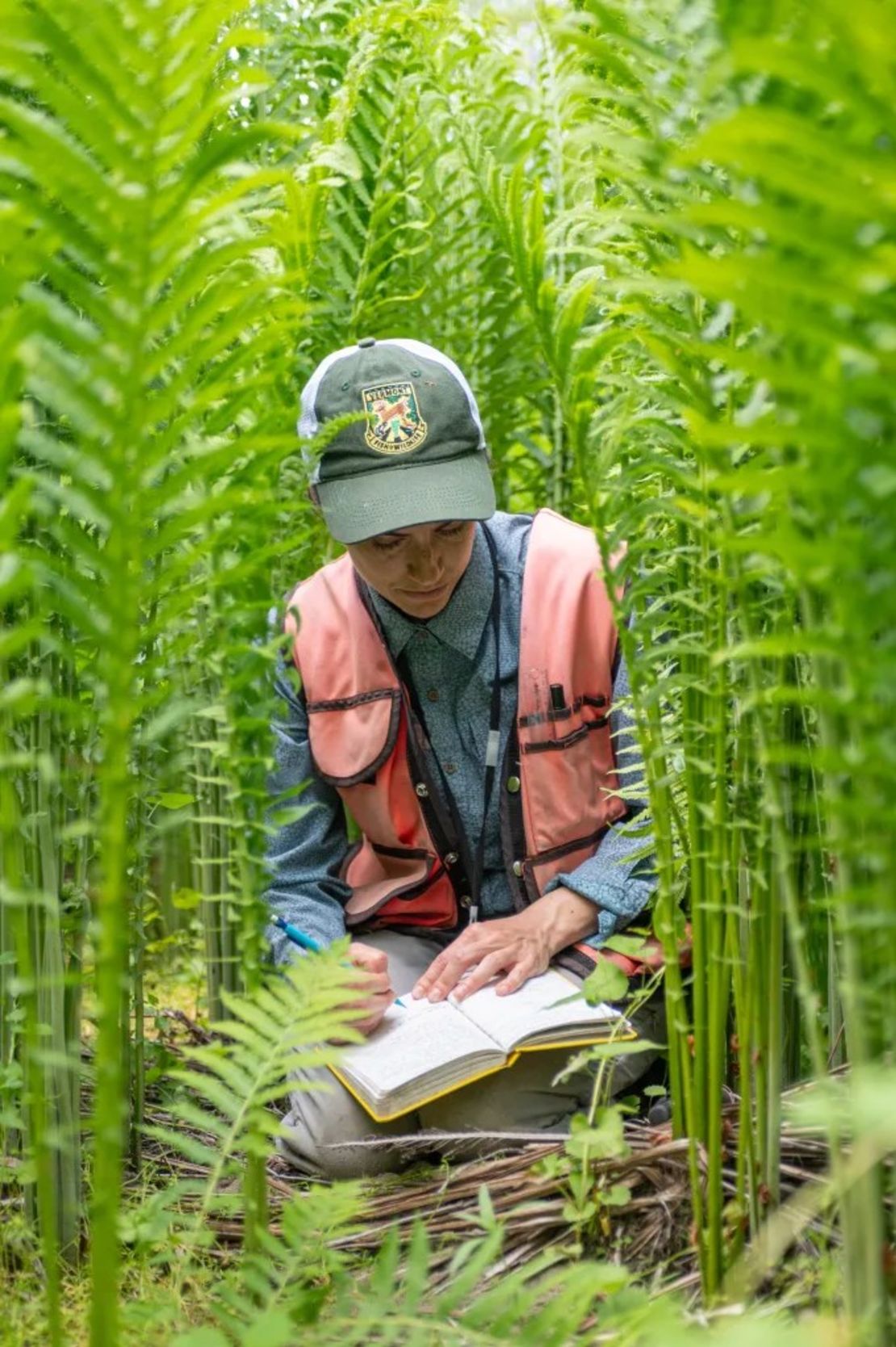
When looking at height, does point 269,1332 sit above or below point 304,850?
below

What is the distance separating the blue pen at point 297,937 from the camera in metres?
1.81

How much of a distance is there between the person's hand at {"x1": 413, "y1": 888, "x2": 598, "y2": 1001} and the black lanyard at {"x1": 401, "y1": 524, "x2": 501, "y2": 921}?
0.49 ft

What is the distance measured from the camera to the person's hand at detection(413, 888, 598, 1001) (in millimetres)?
1781

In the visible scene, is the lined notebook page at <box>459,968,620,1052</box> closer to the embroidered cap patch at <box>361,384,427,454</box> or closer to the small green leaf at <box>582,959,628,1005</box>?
the small green leaf at <box>582,959,628,1005</box>

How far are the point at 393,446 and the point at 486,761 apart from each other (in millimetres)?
492

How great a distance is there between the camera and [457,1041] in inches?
64.1

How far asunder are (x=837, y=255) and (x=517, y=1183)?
1.15 meters

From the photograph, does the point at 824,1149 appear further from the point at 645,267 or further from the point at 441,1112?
the point at 645,267

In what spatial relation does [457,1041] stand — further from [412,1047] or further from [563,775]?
[563,775]

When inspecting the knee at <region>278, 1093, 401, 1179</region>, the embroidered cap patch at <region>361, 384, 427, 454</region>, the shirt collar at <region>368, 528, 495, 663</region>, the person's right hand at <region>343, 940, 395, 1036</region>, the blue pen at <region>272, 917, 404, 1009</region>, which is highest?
the embroidered cap patch at <region>361, 384, 427, 454</region>

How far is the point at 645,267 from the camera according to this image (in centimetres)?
128

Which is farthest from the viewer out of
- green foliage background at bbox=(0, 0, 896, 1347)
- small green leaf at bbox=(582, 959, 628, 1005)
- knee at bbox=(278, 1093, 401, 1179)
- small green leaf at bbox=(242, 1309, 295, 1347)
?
knee at bbox=(278, 1093, 401, 1179)

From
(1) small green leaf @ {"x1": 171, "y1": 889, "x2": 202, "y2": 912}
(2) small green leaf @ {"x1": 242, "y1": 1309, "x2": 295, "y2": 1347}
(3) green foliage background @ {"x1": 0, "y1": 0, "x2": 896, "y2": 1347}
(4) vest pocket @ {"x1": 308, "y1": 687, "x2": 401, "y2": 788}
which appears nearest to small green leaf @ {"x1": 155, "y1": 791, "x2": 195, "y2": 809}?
(3) green foliage background @ {"x1": 0, "y1": 0, "x2": 896, "y2": 1347}

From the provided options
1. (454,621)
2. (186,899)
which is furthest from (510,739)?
(186,899)
